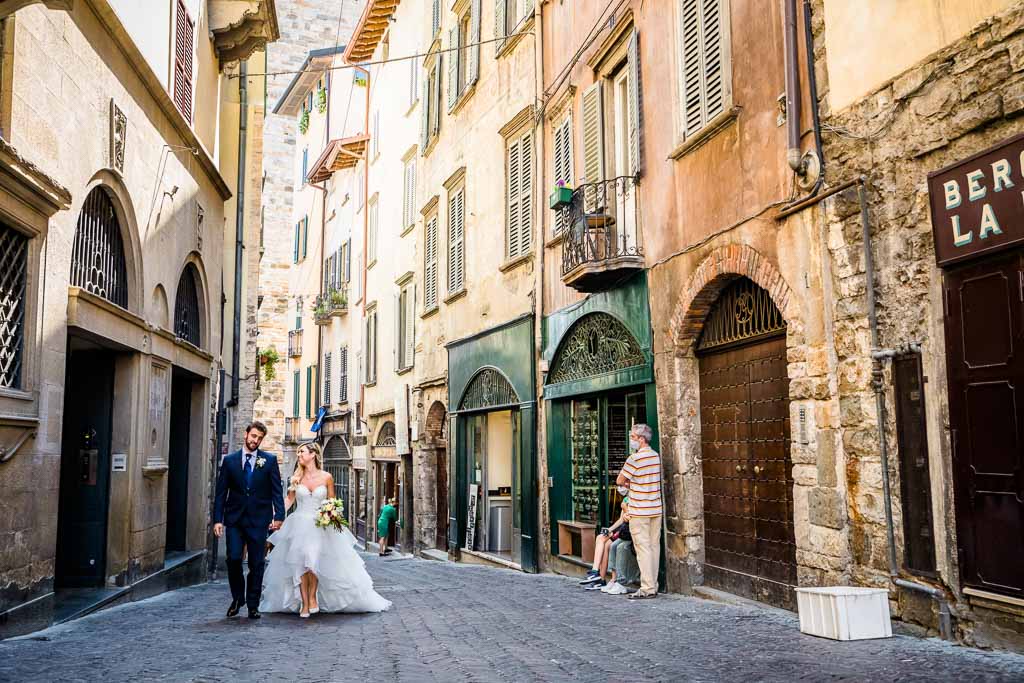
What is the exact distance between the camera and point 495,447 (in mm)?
17438

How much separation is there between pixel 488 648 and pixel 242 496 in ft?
9.97

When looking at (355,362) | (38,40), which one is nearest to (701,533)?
(38,40)

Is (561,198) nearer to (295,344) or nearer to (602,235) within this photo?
(602,235)

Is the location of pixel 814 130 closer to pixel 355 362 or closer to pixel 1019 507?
pixel 1019 507

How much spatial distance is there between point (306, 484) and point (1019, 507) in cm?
597

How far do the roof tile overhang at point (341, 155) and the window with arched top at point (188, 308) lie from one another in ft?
47.7

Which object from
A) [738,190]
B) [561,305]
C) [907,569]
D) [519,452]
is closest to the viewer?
[907,569]

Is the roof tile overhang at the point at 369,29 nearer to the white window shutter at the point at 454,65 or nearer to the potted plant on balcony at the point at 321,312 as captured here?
the white window shutter at the point at 454,65

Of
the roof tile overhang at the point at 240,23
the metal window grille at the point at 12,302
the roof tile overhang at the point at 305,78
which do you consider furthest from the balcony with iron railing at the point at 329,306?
the metal window grille at the point at 12,302

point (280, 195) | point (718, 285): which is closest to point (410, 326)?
point (718, 285)

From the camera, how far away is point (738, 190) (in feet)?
29.1

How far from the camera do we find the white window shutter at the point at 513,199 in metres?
15.8

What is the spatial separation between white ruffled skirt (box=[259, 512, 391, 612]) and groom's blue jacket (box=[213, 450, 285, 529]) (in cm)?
44

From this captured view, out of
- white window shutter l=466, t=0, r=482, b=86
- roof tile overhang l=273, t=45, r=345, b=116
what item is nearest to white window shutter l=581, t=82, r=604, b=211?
white window shutter l=466, t=0, r=482, b=86
